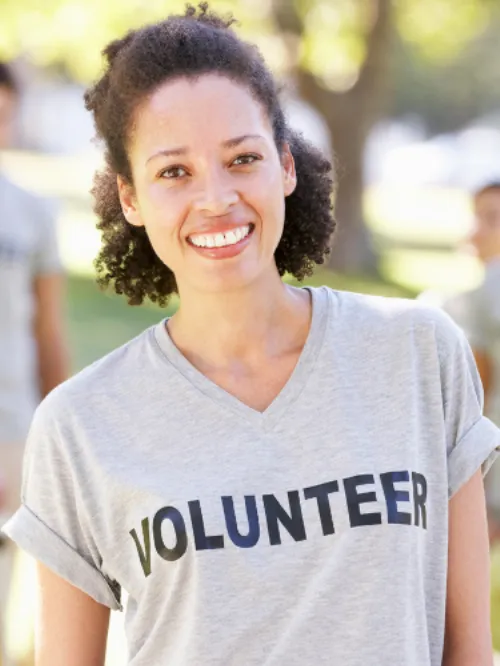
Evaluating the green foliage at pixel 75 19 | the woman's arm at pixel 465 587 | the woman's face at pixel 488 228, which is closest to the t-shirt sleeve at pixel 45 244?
the woman's face at pixel 488 228

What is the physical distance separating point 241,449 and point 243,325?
0.29m

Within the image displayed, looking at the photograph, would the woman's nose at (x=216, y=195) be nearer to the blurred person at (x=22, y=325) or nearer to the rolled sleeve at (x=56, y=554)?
the rolled sleeve at (x=56, y=554)

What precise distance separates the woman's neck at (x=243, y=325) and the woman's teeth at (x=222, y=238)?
0.13 meters

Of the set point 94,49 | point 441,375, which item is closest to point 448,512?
point 441,375

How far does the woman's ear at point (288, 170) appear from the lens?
240cm

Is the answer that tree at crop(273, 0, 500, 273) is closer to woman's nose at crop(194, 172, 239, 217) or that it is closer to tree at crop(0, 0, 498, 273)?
tree at crop(0, 0, 498, 273)

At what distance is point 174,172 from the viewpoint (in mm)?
2195

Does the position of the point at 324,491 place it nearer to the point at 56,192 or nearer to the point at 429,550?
the point at 429,550

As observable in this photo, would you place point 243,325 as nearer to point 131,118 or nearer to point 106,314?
point 131,118

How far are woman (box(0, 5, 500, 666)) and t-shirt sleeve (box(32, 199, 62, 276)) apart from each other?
2374 millimetres

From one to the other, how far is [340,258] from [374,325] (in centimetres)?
1534

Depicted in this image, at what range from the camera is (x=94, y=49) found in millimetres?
16734

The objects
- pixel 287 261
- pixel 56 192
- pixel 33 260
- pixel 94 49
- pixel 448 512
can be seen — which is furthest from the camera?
pixel 56 192

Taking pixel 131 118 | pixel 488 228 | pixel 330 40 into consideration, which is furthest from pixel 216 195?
pixel 330 40
